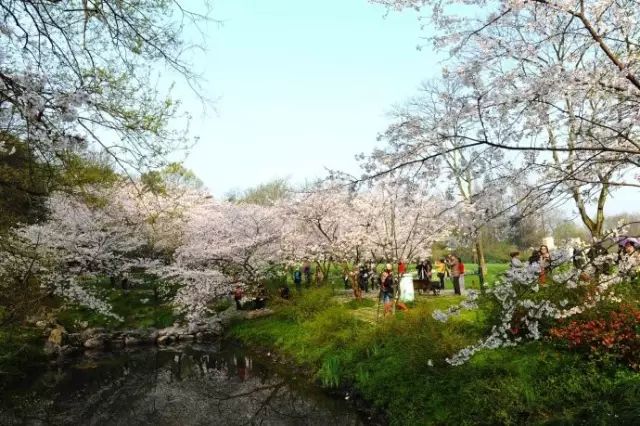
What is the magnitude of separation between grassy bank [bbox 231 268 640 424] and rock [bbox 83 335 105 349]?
9640 millimetres

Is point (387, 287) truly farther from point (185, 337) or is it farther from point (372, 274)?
point (185, 337)

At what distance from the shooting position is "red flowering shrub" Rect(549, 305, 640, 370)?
638 centimetres

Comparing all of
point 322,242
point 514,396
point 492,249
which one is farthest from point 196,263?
point 492,249

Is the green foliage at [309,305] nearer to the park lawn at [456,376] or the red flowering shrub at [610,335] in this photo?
the park lawn at [456,376]

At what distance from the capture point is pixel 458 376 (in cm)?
754

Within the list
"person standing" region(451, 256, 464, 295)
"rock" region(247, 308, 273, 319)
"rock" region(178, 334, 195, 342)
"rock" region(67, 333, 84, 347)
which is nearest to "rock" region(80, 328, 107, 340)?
"rock" region(67, 333, 84, 347)

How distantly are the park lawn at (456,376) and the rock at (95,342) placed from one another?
948 cm

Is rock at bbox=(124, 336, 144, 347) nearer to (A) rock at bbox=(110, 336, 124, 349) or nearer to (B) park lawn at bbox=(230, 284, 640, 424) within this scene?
(A) rock at bbox=(110, 336, 124, 349)

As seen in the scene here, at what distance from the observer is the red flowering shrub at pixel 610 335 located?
251 inches

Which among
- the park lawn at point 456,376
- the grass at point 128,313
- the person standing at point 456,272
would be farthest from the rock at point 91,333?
the person standing at point 456,272

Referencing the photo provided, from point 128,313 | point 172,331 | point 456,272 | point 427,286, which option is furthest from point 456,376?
point 128,313

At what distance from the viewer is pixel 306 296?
51.4 ft

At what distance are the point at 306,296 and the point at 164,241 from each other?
434 inches

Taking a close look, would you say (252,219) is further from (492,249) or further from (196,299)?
(492,249)
